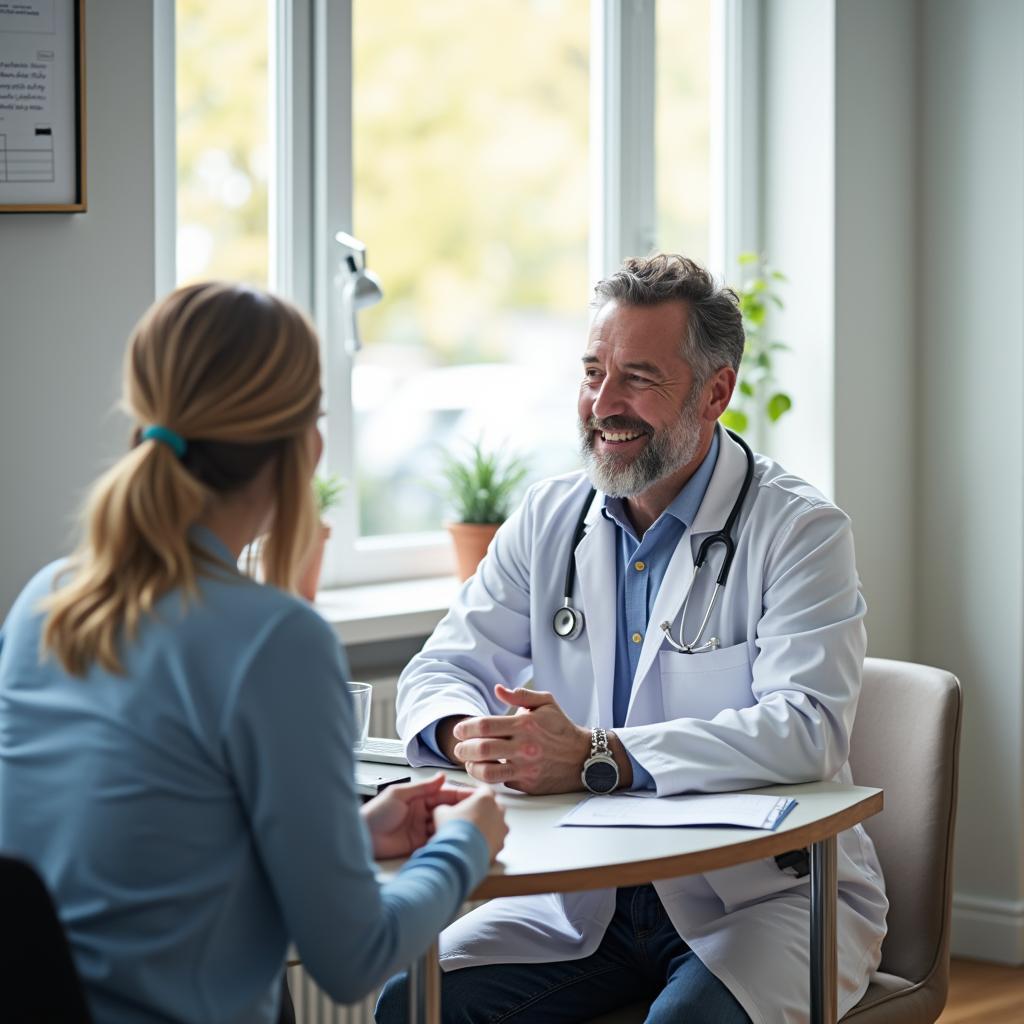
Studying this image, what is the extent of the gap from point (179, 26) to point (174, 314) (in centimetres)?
168

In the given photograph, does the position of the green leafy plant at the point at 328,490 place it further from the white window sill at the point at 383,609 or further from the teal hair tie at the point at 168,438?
the teal hair tie at the point at 168,438

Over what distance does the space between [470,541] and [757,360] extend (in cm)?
92

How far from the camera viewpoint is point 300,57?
289 centimetres

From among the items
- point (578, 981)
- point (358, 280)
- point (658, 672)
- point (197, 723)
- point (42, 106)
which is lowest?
point (578, 981)

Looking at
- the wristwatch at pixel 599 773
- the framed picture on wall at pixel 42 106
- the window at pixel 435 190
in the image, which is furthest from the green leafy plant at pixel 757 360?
the wristwatch at pixel 599 773

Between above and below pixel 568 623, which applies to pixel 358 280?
above

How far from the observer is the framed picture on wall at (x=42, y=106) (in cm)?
218

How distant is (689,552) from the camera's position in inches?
82.0

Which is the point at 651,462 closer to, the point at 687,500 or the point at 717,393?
the point at 687,500

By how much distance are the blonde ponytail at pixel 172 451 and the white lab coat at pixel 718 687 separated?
2.48 ft

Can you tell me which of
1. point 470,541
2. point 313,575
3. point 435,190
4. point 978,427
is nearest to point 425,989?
point 313,575

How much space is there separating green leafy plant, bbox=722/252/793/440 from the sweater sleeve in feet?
7.79

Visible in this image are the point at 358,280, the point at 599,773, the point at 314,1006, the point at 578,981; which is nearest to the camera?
the point at 599,773

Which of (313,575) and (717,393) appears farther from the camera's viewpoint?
(313,575)
